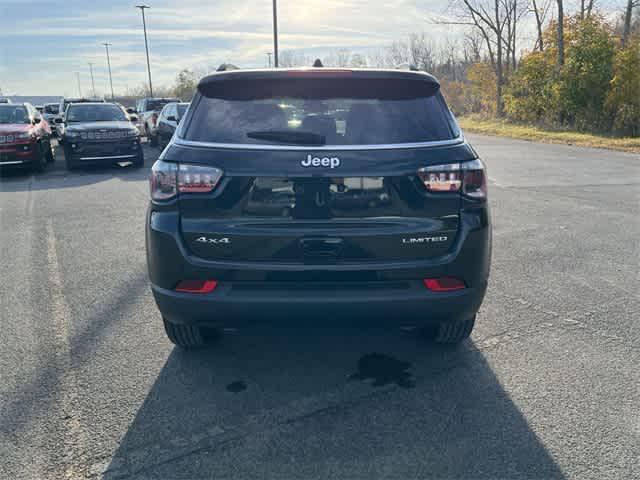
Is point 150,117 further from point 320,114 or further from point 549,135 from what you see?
point 320,114

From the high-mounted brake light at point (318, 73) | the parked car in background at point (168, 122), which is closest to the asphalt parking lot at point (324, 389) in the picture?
the high-mounted brake light at point (318, 73)

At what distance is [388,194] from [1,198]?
9896 mm

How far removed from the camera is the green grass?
1788 centimetres

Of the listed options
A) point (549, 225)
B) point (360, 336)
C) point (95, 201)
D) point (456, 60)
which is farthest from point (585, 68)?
point (456, 60)

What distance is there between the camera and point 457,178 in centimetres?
286

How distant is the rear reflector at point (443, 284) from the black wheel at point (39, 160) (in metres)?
13.0

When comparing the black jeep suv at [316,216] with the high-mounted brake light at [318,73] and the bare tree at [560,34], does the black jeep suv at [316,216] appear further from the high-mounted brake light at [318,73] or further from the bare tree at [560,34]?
the bare tree at [560,34]

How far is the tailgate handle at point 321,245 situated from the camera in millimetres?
2789

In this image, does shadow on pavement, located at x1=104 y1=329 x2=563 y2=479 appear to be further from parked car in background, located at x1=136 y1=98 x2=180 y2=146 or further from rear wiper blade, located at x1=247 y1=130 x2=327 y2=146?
parked car in background, located at x1=136 y1=98 x2=180 y2=146

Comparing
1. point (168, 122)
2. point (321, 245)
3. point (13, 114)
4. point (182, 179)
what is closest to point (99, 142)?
point (13, 114)

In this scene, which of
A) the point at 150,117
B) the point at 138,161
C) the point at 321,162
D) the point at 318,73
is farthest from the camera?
the point at 150,117

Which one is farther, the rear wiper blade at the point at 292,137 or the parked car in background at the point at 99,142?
the parked car in background at the point at 99,142

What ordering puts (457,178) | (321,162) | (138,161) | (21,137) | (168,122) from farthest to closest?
(168,122)
(138,161)
(21,137)
(457,178)
(321,162)

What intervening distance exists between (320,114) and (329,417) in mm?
1629
